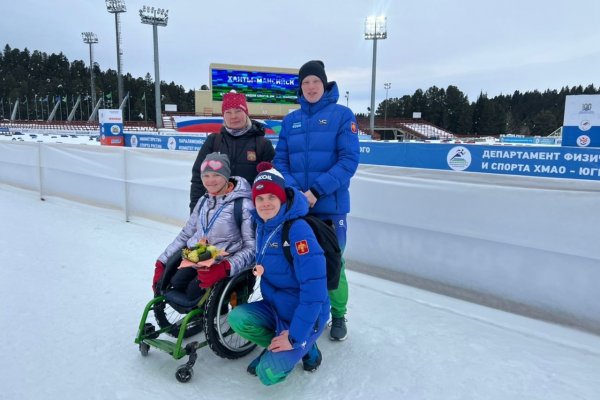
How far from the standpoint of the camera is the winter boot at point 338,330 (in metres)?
2.57

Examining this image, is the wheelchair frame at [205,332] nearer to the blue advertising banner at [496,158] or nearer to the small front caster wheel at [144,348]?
the small front caster wheel at [144,348]

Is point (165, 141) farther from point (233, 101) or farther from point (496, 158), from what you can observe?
point (233, 101)

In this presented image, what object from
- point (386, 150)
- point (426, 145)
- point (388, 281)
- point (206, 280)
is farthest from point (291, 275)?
point (386, 150)

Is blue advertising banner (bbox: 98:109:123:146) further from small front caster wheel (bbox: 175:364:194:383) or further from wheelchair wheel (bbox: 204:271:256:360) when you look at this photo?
small front caster wheel (bbox: 175:364:194:383)

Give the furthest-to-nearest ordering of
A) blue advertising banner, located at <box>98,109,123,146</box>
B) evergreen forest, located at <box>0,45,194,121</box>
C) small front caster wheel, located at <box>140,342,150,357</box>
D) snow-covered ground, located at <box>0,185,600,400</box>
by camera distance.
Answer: evergreen forest, located at <box>0,45,194,121</box>, blue advertising banner, located at <box>98,109,123,146</box>, small front caster wheel, located at <box>140,342,150,357</box>, snow-covered ground, located at <box>0,185,600,400</box>

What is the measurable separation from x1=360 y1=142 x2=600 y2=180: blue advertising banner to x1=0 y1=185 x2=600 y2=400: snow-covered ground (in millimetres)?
5424

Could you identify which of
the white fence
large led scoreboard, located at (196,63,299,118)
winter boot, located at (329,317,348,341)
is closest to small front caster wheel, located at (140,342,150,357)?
winter boot, located at (329,317,348,341)

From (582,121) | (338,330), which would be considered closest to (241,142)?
(338,330)

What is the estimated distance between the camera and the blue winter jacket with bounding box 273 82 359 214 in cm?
236

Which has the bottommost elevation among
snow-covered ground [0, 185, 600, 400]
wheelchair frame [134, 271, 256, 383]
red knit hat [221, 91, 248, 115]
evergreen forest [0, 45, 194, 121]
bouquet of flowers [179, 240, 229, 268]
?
snow-covered ground [0, 185, 600, 400]

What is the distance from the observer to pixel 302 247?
6.38 feet

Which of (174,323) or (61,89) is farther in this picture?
(61,89)

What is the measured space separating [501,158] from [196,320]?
726cm

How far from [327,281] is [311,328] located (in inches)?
10.1
